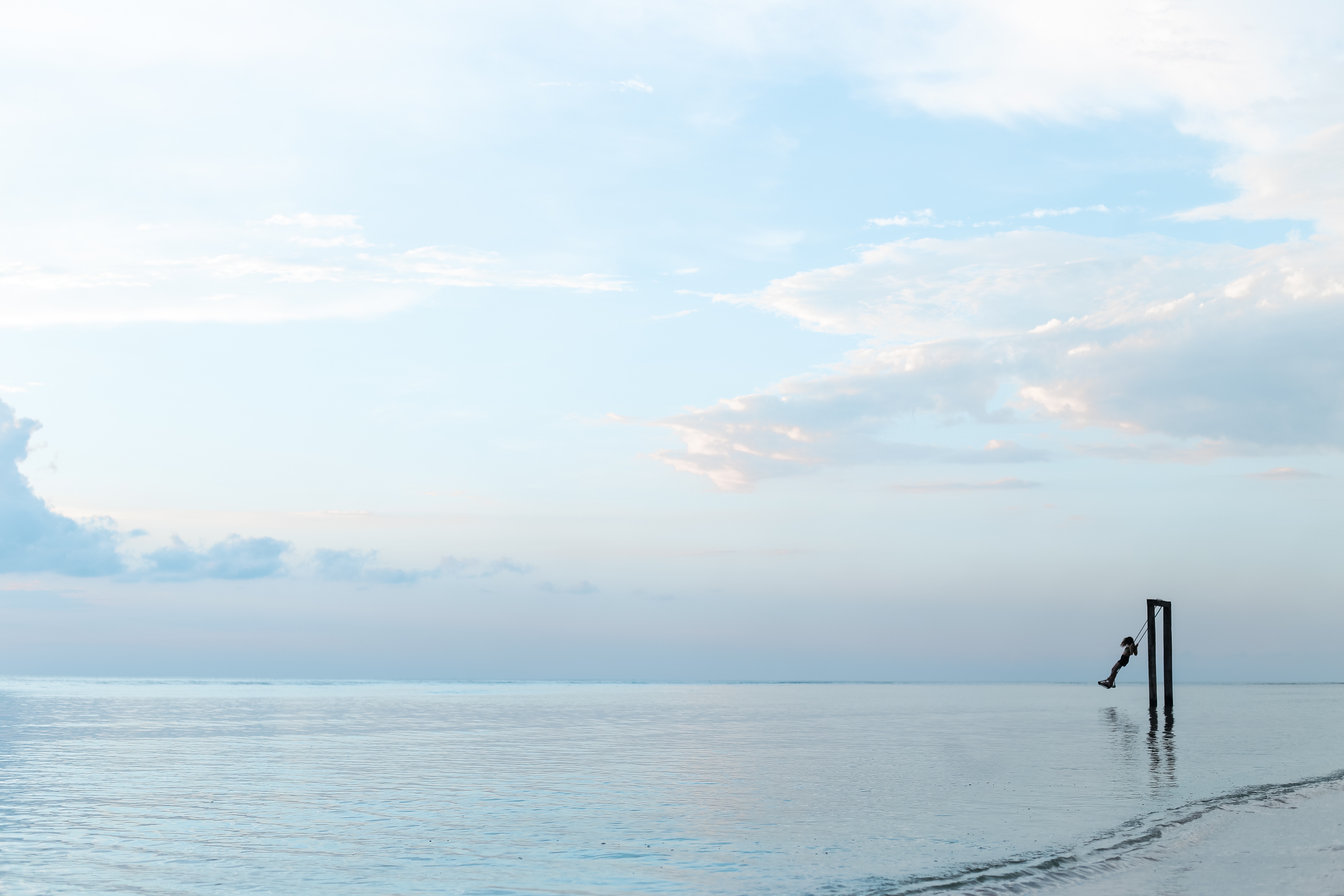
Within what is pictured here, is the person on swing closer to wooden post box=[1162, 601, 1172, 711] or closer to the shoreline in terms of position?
wooden post box=[1162, 601, 1172, 711]

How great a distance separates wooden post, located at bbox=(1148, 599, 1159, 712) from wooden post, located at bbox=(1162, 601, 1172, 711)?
0.49 meters

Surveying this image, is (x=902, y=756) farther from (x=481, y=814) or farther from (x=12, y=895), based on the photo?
(x=12, y=895)

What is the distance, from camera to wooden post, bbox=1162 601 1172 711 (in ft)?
191

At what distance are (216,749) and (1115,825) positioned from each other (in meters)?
33.3

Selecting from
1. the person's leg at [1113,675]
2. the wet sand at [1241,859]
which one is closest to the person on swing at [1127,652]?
the person's leg at [1113,675]

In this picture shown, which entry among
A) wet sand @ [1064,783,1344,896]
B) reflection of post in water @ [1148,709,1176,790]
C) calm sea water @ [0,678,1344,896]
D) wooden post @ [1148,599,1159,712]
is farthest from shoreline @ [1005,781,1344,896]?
wooden post @ [1148,599,1159,712]

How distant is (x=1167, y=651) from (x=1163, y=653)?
1.49 ft

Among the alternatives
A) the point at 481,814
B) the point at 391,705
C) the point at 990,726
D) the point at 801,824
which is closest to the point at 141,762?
the point at 481,814

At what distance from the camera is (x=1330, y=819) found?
21031 millimetres

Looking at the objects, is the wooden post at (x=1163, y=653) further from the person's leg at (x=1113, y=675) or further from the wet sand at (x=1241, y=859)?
the wet sand at (x=1241, y=859)

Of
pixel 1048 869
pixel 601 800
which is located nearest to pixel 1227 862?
pixel 1048 869

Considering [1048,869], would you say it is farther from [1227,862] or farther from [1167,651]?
[1167,651]

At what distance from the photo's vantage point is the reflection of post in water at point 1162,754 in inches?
1131

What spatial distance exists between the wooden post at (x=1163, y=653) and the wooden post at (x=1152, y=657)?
0.05ft
